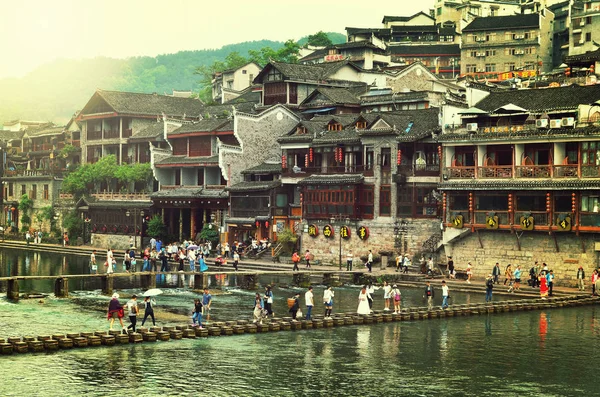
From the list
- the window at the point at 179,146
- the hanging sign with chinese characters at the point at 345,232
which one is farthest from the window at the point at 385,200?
the window at the point at 179,146

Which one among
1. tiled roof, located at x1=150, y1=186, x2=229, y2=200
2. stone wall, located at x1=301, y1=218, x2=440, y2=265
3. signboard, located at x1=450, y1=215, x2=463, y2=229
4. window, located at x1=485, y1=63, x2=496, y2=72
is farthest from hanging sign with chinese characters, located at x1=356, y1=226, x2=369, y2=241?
window, located at x1=485, y1=63, x2=496, y2=72

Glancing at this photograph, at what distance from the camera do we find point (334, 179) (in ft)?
250

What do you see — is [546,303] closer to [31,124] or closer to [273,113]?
[273,113]

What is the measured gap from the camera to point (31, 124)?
466 ft

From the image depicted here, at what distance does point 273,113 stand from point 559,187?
35.8m

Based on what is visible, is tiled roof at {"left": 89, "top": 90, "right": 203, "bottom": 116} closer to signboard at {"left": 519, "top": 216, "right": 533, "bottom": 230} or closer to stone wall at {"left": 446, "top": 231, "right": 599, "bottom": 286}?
stone wall at {"left": 446, "top": 231, "right": 599, "bottom": 286}

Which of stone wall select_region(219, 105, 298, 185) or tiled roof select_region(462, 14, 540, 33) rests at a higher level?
tiled roof select_region(462, 14, 540, 33)

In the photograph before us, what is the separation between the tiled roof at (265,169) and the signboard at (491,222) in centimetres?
2491

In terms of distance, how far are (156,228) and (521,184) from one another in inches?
1653

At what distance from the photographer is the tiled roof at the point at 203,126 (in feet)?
299

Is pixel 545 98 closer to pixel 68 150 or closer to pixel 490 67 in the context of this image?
pixel 490 67

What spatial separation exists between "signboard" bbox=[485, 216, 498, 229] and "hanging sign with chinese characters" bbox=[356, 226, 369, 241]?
12858 millimetres

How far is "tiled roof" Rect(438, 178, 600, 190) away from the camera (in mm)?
58419

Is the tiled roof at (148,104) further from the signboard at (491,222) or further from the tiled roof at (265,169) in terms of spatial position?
the signboard at (491,222)
